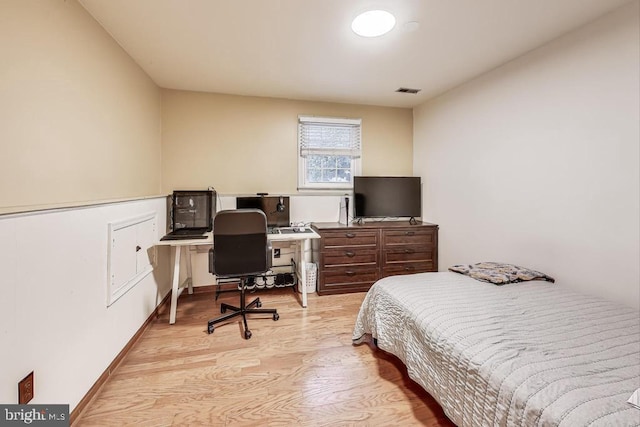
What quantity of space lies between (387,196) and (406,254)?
0.81 metres

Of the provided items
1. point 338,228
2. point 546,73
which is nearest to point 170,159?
point 338,228

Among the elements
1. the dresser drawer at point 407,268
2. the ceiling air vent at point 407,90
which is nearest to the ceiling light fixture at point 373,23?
the ceiling air vent at point 407,90

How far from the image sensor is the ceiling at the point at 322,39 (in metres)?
1.74

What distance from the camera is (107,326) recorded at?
1.77 meters

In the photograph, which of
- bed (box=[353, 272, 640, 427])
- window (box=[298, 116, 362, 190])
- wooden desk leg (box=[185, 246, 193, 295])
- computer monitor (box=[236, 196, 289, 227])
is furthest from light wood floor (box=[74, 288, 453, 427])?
window (box=[298, 116, 362, 190])

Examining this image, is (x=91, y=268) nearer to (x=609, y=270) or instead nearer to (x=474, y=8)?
(x=474, y=8)

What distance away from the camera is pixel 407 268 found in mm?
3434

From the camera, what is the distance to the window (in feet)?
11.7

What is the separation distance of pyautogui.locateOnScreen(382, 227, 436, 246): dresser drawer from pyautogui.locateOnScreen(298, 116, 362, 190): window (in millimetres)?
892

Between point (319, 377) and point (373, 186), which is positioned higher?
point (373, 186)

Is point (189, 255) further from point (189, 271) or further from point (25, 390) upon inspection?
point (25, 390)

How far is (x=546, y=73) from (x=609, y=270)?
1.57 metres

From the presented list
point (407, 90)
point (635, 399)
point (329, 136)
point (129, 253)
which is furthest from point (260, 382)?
point (407, 90)

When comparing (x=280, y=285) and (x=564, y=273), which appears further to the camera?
(x=280, y=285)
